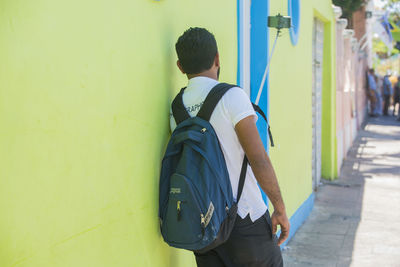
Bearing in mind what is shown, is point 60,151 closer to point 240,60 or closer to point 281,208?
point 281,208

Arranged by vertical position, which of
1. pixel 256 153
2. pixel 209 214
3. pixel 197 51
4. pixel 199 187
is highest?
pixel 197 51

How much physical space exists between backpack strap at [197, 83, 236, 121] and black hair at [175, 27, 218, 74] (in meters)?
0.18

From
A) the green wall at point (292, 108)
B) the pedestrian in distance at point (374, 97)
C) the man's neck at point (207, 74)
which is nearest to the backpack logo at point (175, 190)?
the man's neck at point (207, 74)

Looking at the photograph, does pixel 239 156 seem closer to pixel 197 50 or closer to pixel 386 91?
pixel 197 50

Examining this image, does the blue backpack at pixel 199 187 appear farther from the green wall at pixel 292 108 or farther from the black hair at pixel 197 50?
the green wall at pixel 292 108

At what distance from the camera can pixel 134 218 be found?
2.43 m

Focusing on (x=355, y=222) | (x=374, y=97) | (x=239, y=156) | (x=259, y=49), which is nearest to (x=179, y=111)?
(x=239, y=156)

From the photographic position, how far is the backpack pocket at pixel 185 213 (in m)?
2.21

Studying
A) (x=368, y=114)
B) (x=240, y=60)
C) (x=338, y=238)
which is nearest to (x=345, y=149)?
(x=338, y=238)

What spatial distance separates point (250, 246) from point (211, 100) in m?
0.69

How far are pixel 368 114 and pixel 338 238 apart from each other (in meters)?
19.3

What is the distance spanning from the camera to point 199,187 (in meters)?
2.23

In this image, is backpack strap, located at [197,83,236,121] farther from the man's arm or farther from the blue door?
the blue door

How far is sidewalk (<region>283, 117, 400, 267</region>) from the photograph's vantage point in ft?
16.5
